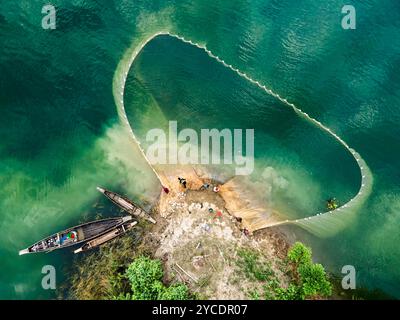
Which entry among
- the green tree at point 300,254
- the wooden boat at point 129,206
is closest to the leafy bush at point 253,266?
the green tree at point 300,254

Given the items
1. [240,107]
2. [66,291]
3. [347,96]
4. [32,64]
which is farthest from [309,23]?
[66,291]

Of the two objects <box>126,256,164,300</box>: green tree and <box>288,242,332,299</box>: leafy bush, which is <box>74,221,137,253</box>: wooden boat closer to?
<box>126,256,164,300</box>: green tree

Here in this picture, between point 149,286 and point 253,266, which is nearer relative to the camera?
point 149,286

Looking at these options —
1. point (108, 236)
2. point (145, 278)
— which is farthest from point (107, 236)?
point (145, 278)

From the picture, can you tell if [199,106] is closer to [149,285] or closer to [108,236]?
[108,236]

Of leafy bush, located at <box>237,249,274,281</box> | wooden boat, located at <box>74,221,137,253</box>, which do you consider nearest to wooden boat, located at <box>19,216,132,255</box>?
wooden boat, located at <box>74,221,137,253</box>
